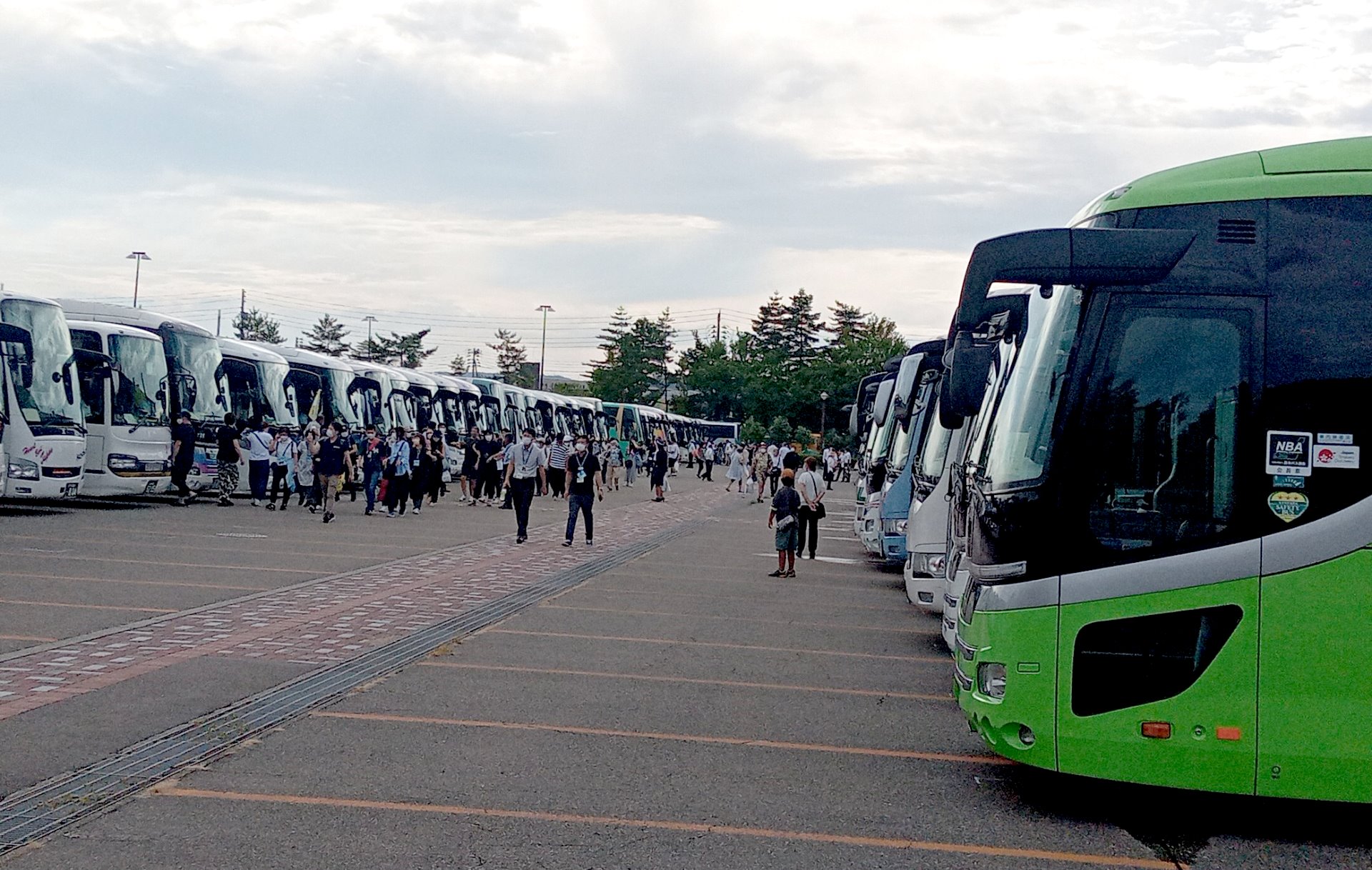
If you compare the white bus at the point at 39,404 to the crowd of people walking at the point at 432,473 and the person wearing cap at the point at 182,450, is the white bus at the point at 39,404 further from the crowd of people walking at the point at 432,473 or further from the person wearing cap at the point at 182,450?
the crowd of people walking at the point at 432,473

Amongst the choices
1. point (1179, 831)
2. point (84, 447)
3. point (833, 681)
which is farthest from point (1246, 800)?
point (84, 447)

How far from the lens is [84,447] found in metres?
22.4

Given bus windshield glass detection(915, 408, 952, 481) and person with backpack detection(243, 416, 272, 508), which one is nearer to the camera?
bus windshield glass detection(915, 408, 952, 481)

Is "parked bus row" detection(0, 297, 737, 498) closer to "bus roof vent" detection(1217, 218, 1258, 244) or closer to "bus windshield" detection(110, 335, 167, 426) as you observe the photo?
"bus windshield" detection(110, 335, 167, 426)

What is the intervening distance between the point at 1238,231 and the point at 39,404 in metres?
19.7

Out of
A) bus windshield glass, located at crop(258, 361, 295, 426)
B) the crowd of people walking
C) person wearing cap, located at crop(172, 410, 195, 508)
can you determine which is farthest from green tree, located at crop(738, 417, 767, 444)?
person wearing cap, located at crop(172, 410, 195, 508)

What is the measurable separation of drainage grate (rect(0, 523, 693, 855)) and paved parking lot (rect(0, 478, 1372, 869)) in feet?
0.45

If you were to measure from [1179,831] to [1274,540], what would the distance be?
141 centimetres

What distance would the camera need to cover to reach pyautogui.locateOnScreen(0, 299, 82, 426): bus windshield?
2120 centimetres

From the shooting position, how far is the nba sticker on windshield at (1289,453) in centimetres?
616

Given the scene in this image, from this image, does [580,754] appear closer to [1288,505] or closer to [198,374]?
[1288,505]

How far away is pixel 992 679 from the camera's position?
6.47 m

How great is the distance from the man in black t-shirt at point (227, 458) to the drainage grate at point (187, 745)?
635 inches

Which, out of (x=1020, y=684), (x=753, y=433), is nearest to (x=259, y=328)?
(x=753, y=433)
